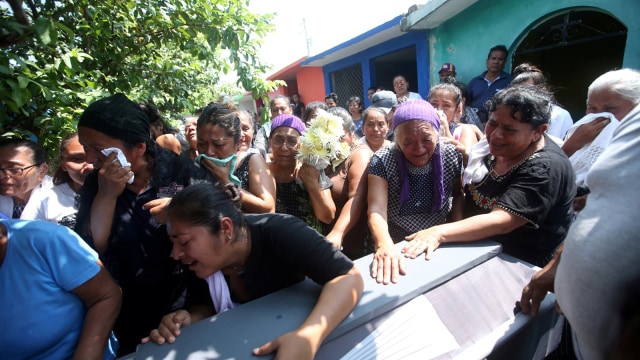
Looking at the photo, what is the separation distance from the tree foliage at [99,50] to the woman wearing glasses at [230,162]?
97cm

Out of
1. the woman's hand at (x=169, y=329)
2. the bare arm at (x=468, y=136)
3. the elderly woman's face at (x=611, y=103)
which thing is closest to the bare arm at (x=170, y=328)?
the woman's hand at (x=169, y=329)

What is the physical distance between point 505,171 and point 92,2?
3710mm

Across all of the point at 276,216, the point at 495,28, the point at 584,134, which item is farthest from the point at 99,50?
the point at 495,28

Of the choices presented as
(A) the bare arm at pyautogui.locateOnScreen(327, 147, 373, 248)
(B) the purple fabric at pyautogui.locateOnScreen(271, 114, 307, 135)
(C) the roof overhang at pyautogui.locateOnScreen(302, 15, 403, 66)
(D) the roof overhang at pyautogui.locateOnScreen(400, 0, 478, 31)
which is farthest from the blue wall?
(A) the bare arm at pyautogui.locateOnScreen(327, 147, 373, 248)

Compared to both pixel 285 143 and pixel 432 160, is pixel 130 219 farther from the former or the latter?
pixel 432 160

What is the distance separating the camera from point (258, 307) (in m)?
1.36

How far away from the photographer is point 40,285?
1.29 m

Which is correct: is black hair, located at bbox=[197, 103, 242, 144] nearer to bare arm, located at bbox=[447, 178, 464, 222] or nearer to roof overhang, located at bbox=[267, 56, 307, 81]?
bare arm, located at bbox=[447, 178, 464, 222]

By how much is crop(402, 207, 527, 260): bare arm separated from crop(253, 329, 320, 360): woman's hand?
775mm

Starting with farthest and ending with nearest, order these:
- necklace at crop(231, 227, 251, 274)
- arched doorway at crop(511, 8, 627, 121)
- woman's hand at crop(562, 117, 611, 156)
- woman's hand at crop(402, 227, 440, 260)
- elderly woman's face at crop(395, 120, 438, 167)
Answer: arched doorway at crop(511, 8, 627, 121)
woman's hand at crop(562, 117, 611, 156)
elderly woman's face at crop(395, 120, 438, 167)
woman's hand at crop(402, 227, 440, 260)
necklace at crop(231, 227, 251, 274)

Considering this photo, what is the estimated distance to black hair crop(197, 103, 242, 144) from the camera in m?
2.25

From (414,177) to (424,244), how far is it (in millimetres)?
572

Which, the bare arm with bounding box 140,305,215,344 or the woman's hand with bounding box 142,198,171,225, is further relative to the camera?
the woman's hand with bounding box 142,198,171,225

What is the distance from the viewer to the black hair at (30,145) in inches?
87.2
